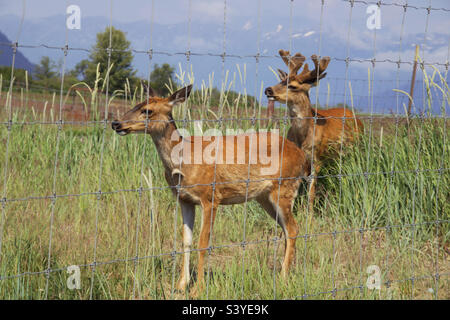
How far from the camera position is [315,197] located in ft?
21.5

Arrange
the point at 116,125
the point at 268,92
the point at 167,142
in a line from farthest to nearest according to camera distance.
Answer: the point at 268,92
the point at 167,142
the point at 116,125

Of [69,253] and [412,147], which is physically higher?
[412,147]

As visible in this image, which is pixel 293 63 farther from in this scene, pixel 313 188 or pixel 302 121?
pixel 313 188

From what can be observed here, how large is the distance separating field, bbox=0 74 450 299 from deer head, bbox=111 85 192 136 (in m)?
0.25

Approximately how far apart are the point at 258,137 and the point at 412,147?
246cm

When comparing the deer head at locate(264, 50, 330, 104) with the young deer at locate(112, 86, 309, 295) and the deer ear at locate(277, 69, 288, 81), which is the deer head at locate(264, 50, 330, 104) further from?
the young deer at locate(112, 86, 309, 295)

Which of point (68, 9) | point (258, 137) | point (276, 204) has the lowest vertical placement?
point (276, 204)

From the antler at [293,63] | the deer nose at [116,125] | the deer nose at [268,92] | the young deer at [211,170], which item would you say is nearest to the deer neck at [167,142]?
the young deer at [211,170]

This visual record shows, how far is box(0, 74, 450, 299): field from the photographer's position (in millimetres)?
4176

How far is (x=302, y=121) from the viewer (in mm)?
6496

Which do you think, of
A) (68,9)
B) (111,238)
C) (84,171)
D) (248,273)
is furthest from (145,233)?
(68,9)

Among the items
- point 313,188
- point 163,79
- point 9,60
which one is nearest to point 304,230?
point 313,188

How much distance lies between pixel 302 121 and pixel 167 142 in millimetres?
2506

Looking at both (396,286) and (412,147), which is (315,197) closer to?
(412,147)
